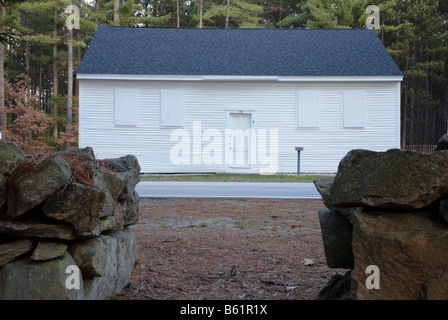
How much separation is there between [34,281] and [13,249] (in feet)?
0.80

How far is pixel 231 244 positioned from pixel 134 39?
753 inches

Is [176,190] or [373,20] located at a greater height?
[373,20]

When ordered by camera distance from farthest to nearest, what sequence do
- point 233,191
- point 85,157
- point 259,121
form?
1. point 259,121
2. point 233,191
3. point 85,157

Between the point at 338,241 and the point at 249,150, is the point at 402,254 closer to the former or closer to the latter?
the point at 338,241

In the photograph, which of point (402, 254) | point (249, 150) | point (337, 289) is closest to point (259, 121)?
point (249, 150)

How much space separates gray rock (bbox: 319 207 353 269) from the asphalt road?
7262 mm

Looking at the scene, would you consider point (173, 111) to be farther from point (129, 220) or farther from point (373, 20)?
point (373, 20)

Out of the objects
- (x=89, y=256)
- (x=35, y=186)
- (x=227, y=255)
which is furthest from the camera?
(x=227, y=255)

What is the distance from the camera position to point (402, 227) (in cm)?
277

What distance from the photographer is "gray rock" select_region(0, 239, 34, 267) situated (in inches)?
110

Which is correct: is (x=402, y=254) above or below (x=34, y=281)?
above

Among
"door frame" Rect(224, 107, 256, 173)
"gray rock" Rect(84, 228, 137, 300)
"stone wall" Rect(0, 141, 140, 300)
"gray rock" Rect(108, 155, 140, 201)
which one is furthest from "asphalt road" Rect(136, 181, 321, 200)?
"stone wall" Rect(0, 141, 140, 300)

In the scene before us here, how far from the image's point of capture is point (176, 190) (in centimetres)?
1248
